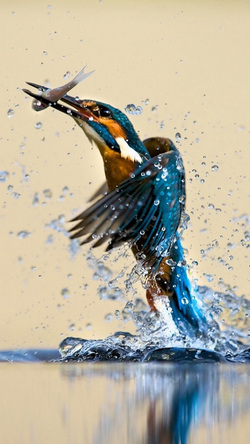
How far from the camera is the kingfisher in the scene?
208 cm

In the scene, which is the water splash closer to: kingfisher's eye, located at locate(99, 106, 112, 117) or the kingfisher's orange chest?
the kingfisher's orange chest

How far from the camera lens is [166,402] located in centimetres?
103

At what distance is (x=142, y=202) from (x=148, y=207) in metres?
0.03

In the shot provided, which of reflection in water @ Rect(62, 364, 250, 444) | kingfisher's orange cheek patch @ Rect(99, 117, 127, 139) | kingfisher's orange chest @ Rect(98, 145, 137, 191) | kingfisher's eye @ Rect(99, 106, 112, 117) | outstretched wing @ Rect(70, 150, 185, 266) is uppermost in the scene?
kingfisher's eye @ Rect(99, 106, 112, 117)

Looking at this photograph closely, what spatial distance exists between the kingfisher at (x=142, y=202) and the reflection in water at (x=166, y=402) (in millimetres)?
497

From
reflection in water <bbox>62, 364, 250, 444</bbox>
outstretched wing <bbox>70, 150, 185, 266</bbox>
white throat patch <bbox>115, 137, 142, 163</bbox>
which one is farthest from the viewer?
white throat patch <bbox>115, 137, 142, 163</bbox>

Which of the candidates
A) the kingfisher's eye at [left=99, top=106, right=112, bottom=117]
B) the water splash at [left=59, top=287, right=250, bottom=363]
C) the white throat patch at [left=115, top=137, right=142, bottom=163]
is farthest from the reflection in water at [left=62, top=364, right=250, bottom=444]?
the kingfisher's eye at [left=99, top=106, right=112, bottom=117]

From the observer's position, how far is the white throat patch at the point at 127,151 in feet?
7.09

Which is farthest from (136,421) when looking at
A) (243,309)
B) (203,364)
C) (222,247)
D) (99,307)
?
(99,307)

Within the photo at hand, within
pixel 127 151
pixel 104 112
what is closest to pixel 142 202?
pixel 127 151

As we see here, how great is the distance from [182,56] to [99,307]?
114cm

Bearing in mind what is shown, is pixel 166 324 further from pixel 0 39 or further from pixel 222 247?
pixel 0 39

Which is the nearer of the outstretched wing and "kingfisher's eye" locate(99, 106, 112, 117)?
the outstretched wing

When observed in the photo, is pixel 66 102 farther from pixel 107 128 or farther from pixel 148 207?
pixel 148 207
